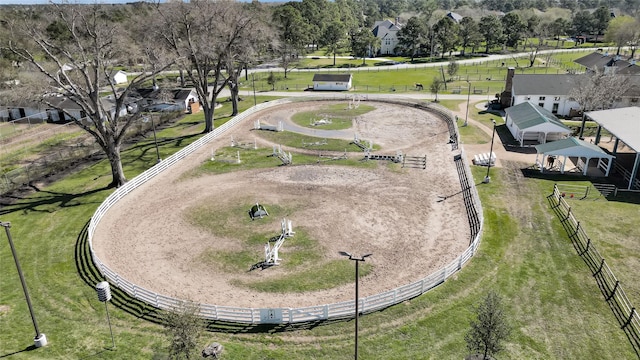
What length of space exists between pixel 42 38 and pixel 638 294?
4285 cm

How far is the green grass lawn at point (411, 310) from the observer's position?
762 inches

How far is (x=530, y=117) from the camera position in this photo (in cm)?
4731

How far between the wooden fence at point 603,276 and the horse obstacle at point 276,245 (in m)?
18.5

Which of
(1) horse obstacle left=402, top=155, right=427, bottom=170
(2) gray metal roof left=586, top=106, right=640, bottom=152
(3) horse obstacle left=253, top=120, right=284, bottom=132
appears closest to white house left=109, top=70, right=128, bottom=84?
(3) horse obstacle left=253, top=120, right=284, bottom=132

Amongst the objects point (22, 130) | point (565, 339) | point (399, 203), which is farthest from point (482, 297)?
point (22, 130)

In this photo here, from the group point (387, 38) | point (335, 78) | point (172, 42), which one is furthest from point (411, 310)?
point (387, 38)

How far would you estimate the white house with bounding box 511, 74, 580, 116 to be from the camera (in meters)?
57.1

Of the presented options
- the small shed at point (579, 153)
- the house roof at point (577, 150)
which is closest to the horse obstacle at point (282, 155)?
the small shed at point (579, 153)

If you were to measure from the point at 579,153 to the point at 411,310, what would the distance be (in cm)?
2675

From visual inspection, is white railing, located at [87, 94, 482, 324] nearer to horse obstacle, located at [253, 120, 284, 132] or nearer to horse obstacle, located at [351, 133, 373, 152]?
horse obstacle, located at [351, 133, 373, 152]

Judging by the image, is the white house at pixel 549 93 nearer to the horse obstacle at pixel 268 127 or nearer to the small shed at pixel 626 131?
the small shed at pixel 626 131

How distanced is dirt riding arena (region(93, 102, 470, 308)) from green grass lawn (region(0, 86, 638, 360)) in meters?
1.69

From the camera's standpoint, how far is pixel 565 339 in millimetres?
19797

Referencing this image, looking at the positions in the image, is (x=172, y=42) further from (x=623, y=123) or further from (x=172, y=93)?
(x=623, y=123)
